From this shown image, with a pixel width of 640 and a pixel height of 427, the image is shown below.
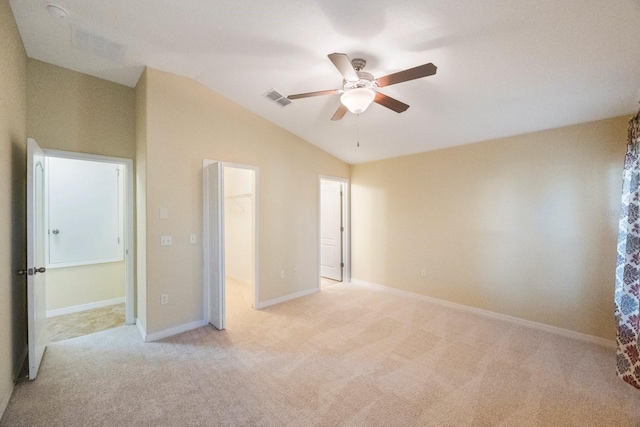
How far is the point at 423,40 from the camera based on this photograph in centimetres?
211

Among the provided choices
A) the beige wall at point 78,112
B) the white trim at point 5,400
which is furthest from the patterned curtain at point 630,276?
the beige wall at point 78,112

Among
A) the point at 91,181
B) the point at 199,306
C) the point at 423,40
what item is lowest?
the point at 199,306

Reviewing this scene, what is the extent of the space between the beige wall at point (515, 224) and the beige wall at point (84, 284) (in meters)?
4.40

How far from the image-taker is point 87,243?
13.3 ft

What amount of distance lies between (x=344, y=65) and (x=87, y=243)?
4.56 m

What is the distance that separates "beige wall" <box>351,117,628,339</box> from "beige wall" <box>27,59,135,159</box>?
394 cm

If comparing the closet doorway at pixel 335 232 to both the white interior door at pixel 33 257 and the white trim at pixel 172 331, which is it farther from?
the white interior door at pixel 33 257

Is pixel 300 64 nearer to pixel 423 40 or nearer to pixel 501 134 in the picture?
pixel 423 40

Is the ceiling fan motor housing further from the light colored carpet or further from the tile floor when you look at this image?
the tile floor

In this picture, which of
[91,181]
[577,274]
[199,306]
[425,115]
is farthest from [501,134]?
[91,181]

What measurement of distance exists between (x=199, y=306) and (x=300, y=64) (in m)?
3.03

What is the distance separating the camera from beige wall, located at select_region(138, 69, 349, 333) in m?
3.00

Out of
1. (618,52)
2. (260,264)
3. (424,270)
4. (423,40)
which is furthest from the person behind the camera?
(424,270)

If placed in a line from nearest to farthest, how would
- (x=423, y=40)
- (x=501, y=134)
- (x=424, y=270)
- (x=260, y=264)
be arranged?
(x=423, y=40)
(x=501, y=134)
(x=260, y=264)
(x=424, y=270)
